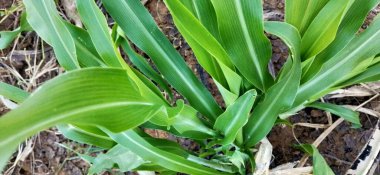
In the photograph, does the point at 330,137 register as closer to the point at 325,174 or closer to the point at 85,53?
the point at 325,174

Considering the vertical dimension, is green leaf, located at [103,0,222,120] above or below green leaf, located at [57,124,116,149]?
above

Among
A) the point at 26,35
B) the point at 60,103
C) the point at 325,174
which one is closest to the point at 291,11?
the point at 325,174

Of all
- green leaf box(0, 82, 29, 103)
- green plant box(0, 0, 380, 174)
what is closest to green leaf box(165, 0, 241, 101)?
green plant box(0, 0, 380, 174)

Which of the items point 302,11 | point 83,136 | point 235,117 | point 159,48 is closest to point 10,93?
point 83,136

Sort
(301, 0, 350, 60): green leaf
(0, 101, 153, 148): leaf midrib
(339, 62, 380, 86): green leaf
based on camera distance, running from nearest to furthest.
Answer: (0, 101, 153, 148): leaf midrib, (301, 0, 350, 60): green leaf, (339, 62, 380, 86): green leaf

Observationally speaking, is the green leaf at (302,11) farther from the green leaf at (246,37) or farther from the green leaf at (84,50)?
the green leaf at (84,50)

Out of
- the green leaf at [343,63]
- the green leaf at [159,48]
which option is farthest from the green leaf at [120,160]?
the green leaf at [343,63]

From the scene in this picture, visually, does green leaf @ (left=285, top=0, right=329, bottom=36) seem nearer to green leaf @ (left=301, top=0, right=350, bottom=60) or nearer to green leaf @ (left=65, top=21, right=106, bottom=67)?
green leaf @ (left=301, top=0, right=350, bottom=60)
